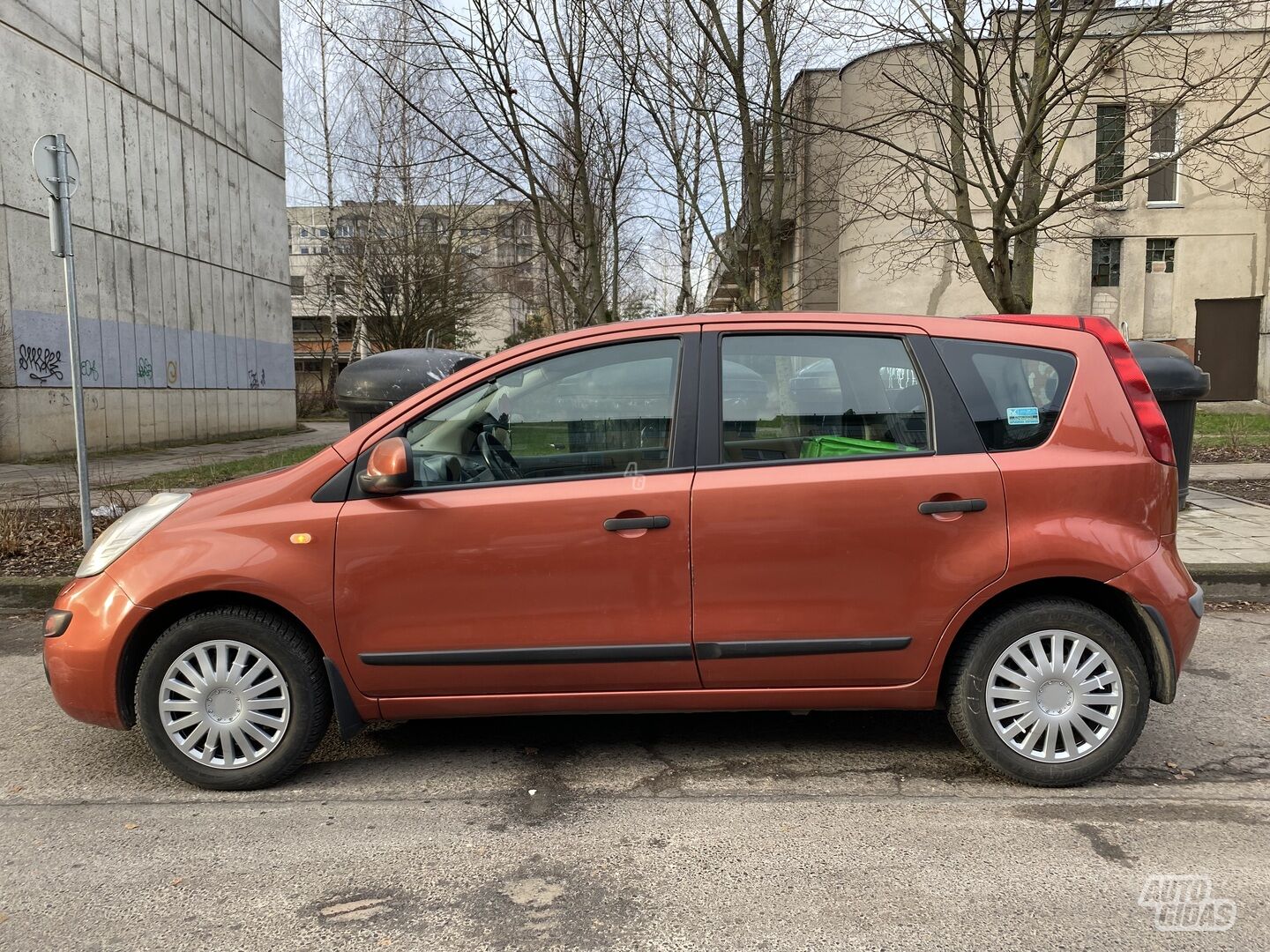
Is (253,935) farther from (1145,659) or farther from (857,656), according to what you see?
(1145,659)

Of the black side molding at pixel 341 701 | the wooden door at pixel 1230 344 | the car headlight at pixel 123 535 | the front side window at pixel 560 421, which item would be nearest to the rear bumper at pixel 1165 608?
the front side window at pixel 560 421

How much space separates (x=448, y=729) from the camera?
13.0ft

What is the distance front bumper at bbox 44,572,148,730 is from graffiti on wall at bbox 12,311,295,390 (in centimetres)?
1211

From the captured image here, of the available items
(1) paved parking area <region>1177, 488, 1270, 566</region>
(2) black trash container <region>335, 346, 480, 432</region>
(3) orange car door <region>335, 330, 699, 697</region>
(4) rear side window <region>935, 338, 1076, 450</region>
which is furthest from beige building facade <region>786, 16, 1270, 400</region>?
(3) orange car door <region>335, 330, 699, 697</region>

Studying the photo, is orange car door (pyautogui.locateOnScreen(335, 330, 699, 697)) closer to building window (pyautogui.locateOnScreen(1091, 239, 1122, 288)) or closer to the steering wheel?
the steering wheel

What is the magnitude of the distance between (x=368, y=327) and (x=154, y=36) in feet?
57.3

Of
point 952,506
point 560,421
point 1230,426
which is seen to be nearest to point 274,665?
point 560,421

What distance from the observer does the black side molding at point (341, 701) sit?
3281mm

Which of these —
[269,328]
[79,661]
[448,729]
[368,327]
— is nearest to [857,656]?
[448,729]

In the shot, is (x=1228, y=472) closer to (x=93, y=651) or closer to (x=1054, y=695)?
(x=1054, y=695)

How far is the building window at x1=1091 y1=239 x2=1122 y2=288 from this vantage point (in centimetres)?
2361

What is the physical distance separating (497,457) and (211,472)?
10.5 metres

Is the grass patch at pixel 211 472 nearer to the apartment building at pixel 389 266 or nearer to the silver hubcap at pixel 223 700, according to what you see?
the silver hubcap at pixel 223 700

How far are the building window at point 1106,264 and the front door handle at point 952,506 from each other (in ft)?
77.5
